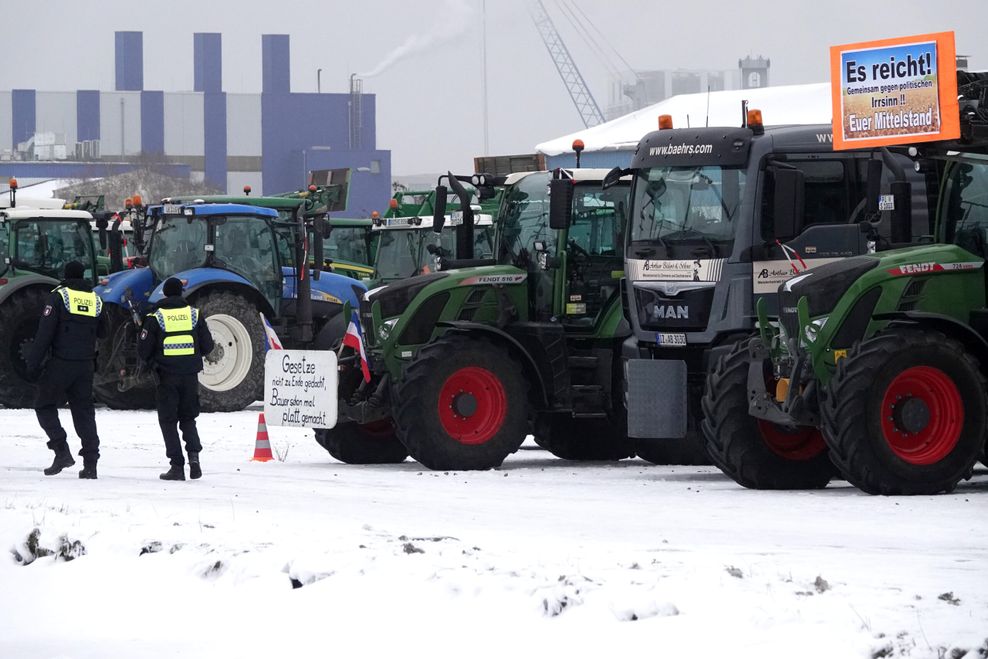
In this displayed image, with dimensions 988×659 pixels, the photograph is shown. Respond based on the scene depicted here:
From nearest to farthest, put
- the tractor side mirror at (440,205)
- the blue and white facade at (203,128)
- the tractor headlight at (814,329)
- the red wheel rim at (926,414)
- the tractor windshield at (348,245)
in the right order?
the red wheel rim at (926,414), the tractor headlight at (814,329), the tractor side mirror at (440,205), the tractor windshield at (348,245), the blue and white facade at (203,128)

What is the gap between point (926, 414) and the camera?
1323 centimetres

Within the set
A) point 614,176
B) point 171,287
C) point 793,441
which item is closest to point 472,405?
point 614,176

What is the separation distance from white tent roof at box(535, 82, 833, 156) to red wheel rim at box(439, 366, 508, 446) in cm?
2922

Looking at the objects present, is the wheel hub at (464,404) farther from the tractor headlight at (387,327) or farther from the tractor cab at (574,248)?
the tractor cab at (574,248)

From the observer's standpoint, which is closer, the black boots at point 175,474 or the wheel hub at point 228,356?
the black boots at point 175,474

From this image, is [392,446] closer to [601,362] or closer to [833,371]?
[601,362]

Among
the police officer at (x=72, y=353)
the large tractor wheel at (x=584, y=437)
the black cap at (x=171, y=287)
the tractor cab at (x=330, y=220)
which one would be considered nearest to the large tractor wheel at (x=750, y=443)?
the large tractor wheel at (x=584, y=437)

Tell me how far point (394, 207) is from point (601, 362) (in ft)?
45.9

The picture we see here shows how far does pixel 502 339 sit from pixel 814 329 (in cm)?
382

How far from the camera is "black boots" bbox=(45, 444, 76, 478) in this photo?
→ 52.0 ft

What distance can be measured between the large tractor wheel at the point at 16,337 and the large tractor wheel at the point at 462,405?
9867 millimetres

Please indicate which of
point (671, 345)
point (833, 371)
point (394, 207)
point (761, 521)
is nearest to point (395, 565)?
point (761, 521)

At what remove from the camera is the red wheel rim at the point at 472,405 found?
1628 cm

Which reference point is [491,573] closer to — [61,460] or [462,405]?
[462,405]
